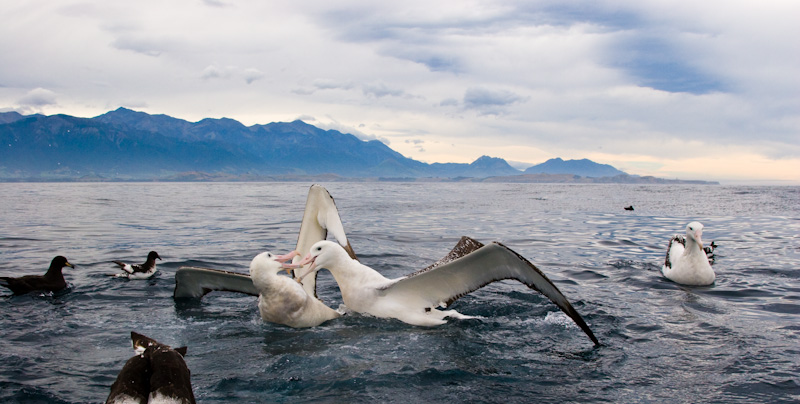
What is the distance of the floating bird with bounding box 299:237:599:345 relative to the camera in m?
7.43

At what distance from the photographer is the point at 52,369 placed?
6.11 meters

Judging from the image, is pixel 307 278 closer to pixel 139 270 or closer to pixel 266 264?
pixel 266 264

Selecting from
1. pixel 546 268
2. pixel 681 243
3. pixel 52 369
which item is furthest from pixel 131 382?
pixel 681 243

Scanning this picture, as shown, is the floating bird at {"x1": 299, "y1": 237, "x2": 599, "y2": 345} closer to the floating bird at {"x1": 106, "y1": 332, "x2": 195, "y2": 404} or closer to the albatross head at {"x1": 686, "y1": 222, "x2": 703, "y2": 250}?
the floating bird at {"x1": 106, "y1": 332, "x2": 195, "y2": 404}

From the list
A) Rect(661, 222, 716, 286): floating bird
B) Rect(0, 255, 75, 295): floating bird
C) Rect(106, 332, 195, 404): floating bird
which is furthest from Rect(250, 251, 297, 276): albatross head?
Rect(661, 222, 716, 286): floating bird

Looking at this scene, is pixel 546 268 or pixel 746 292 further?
pixel 546 268

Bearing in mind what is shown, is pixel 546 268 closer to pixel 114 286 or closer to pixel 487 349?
pixel 487 349

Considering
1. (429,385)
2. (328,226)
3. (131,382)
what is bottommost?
(429,385)

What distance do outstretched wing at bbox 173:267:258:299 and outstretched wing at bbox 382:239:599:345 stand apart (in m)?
2.53

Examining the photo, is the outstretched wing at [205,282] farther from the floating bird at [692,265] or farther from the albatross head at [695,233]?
the albatross head at [695,233]

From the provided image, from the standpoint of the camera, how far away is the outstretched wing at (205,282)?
28.4ft

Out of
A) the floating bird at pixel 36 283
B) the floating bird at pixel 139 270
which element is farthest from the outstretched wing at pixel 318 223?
the floating bird at pixel 36 283

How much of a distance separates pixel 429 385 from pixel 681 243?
9788 mm

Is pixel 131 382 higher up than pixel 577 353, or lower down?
higher up
